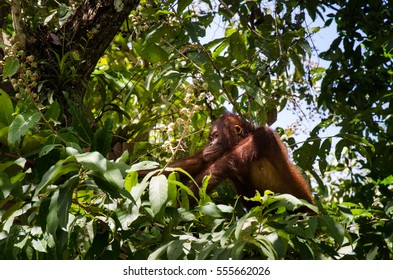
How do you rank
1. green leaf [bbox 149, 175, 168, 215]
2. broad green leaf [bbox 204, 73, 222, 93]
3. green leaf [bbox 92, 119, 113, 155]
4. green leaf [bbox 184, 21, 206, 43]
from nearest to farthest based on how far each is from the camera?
1. green leaf [bbox 149, 175, 168, 215]
2. green leaf [bbox 92, 119, 113, 155]
3. broad green leaf [bbox 204, 73, 222, 93]
4. green leaf [bbox 184, 21, 206, 43]

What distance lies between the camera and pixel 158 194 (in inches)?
93.4

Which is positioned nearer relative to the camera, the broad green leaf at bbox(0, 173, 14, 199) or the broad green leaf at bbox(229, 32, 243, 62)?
the broad green leaf at bbox(0, 173, 14, 199)

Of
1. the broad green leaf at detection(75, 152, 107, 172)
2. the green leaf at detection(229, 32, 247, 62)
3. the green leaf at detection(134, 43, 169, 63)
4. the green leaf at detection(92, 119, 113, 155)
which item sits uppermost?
the green leaf at detection(229, 32, 247, 62)

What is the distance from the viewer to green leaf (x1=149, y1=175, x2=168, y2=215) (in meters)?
2.34

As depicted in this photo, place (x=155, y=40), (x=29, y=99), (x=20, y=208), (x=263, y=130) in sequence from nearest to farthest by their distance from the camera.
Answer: (x=20, y=208)
(x=29, y=99)
(x=155, y=40)
(x=263, y=130)

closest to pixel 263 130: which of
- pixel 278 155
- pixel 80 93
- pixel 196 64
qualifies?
pixel 278 155

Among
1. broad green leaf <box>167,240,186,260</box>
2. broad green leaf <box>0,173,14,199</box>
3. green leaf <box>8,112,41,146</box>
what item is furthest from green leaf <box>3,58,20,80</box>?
broad green leaf <box>167,240,186,260</box>

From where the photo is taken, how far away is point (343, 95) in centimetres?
554

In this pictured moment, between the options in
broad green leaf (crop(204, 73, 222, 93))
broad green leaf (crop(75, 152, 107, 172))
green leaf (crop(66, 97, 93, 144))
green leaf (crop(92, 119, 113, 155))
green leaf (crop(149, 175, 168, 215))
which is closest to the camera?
broad green leaf (crop(75, 152, 107, 172))

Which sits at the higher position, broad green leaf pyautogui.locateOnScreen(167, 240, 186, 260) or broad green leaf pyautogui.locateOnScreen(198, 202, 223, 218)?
broad green leaf pyautogui.locateOnScreen(198, 202, 223, 218)

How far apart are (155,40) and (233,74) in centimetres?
67

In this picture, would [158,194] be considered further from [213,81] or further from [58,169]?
[213,81]

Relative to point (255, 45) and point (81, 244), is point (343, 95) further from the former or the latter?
point (81, 244)

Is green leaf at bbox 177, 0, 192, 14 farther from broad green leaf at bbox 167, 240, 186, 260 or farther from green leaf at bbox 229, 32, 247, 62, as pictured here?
broad green leaf at bbox 167, 240, 186, 260
